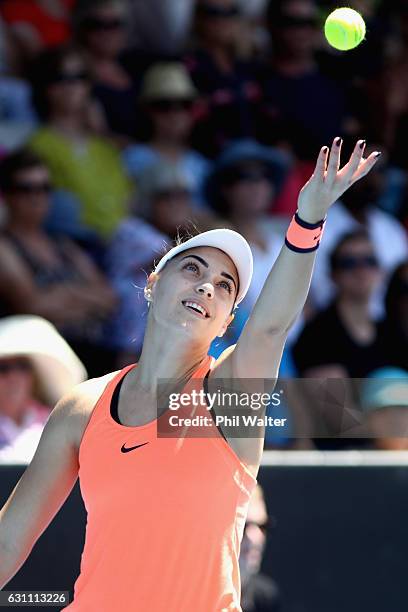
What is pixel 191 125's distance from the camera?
6.88 metres

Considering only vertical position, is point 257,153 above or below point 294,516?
above

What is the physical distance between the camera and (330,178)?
2.73m

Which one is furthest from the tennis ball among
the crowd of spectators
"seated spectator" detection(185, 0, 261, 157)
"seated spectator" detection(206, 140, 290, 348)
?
"seated spectator" detection(185, 0, 261, 157)

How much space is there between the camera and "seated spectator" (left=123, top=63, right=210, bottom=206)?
6.66m

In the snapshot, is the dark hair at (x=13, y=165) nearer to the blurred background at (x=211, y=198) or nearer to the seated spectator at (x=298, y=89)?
the blurred background at (x=211, y=198)

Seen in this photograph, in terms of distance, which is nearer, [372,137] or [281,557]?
[281,557]

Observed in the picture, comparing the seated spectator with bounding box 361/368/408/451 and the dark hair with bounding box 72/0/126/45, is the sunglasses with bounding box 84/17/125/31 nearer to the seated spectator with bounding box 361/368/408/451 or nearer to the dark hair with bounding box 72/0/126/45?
the dark hair with bounding box 72/0/126/45

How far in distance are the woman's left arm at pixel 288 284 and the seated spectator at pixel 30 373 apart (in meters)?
2.34

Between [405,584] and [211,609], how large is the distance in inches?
75.7

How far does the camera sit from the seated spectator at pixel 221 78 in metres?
6.95

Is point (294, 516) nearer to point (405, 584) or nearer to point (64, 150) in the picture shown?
point (405, 584)

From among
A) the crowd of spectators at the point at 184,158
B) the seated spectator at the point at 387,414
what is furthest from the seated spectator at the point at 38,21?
the seated spectator at the point at 387,414

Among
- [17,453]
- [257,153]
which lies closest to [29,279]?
[17,453]

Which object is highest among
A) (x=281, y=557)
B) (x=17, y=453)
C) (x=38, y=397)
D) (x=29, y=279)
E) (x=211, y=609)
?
(x=29, y=279)
